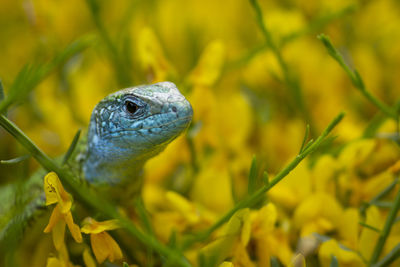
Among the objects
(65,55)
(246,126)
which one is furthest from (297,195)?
(65,55)

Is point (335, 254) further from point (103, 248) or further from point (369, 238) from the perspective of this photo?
point (103, 248)

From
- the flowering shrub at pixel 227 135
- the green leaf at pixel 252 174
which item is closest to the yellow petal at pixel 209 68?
the flowering shrub at pixel 227 135

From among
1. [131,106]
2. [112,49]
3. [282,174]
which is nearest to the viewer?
[282,174]

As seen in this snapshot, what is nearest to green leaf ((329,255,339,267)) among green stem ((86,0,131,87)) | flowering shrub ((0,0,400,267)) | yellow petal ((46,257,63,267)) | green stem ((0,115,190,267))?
flowering shrub ((0,0,400,267))

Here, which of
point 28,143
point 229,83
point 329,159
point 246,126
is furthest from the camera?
point 229,83

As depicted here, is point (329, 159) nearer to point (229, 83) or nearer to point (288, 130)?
point (288, 130)

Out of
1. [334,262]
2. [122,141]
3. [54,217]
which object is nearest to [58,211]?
[54,217]

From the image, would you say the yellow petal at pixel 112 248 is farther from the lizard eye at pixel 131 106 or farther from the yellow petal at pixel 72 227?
the lizard eye at pixel 131 106
